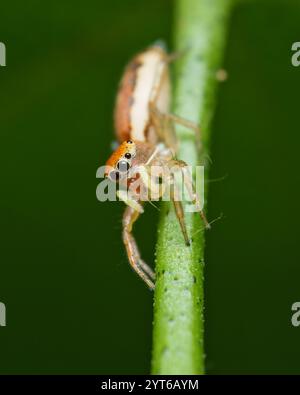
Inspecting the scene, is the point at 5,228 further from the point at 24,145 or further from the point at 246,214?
the point at 246,214

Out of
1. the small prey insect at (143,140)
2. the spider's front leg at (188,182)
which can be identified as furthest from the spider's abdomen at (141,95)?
the spider's front leg at (188,182)

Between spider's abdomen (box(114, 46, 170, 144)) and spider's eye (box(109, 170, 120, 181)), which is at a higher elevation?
spider's abdomen (box(114, 46, 170, 144))

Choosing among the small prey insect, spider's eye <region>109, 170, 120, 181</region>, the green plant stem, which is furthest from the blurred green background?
spider's eye <region>109, 170, 120, 181</region>

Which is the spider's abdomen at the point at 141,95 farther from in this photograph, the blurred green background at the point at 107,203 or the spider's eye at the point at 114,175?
the blurred green background at the point at 107,203

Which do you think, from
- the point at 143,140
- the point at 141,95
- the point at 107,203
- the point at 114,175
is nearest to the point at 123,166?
the point at 114,175

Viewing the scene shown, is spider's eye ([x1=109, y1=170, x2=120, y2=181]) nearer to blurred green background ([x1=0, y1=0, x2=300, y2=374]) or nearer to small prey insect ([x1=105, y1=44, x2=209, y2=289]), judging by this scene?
small prey insect ([x1=105, y1=44, x2=209, y2=289])

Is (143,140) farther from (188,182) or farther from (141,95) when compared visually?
(188,182)
